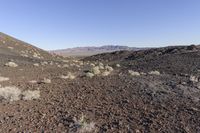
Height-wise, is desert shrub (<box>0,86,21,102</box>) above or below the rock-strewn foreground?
above

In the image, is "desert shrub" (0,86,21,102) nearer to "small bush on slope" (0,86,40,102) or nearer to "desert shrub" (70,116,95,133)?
"small bush on slope" (0,86,40,102)

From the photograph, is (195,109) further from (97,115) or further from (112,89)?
(112,89)

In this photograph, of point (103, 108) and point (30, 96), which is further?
point (30, 96)

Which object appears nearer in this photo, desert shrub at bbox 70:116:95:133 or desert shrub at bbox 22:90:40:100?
desert shrub at bbox 70:116:95:133

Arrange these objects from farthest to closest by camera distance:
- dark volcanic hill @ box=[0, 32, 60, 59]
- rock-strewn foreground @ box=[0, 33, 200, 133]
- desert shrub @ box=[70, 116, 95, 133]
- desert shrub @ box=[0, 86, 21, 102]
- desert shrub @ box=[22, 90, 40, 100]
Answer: dark volcanic hill @ box=[0, 32, 60, 59] → desert shrub @ box=[22, 90, 40, 100] → desert shrub @ box=[0, 86, 21, 102] → rock-strewn foreground @ box=[0, 33, 200, 133] → desert shrub @ box=[70, 116, 95, 133]

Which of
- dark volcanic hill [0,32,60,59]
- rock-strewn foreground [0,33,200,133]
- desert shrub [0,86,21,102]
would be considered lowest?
dark volcanic hill [0,32,60,59]

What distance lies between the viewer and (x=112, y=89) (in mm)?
14547

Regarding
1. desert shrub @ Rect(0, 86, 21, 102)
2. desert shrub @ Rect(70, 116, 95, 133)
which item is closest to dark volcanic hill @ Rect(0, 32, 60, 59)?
desert shrub @ Rect(0, 86, 21, 102)

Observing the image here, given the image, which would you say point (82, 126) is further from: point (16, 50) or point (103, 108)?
point (16, 50)

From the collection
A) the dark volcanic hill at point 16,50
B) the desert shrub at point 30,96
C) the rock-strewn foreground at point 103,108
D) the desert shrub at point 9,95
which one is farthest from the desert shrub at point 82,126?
the dark volcanic hill at point 16,50

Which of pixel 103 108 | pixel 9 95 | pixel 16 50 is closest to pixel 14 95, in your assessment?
pixel 9 95

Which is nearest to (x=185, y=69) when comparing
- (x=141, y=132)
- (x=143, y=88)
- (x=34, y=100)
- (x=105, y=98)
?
(x=143, y=88)

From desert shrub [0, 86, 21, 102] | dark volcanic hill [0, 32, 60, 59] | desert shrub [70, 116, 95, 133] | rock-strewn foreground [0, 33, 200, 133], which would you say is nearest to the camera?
desert shrub [70, 116, 95, 133]

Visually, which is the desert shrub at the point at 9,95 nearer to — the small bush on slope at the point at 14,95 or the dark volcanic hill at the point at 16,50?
the small bush on slope at the point at 14,95
